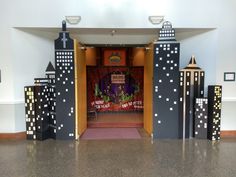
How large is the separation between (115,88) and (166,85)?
11.0 ft

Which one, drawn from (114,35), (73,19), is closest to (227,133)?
(114,35)

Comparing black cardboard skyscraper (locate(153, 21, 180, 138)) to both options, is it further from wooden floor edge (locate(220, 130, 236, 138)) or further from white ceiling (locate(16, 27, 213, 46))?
wooden floor edge (locate(220, 130, 236, 138))

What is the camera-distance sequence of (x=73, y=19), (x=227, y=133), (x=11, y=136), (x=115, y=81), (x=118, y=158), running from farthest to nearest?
(x=115, y=81) < (x=227, y=133) < (x=11, y=136) < (x=73, y=19) < (x=118, y=158)

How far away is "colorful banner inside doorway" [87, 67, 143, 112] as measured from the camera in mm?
7578

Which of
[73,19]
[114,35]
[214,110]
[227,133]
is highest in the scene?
[73,19]

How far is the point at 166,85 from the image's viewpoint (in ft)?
14.8

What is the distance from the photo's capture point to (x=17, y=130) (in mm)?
4586

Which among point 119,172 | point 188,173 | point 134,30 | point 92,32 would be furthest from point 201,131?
point 92,32

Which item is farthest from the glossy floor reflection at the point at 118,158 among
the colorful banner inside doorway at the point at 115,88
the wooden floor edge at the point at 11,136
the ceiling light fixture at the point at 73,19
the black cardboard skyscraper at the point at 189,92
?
the colorful banner inside doorway at the point at 115,88

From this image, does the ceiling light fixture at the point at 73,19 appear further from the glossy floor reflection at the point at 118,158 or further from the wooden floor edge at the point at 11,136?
the wooden floor edge at the point at 11,136

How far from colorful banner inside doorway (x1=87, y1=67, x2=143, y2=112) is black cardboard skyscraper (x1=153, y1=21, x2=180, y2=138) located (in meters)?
3.10

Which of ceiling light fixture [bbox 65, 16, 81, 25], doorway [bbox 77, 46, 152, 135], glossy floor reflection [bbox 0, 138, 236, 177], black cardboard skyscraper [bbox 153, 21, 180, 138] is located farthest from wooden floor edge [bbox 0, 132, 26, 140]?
black cardboard skyscraper [bbox 153, 21, 180, 138]

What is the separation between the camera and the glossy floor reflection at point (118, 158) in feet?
10.0

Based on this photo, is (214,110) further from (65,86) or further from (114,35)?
(65,86)
